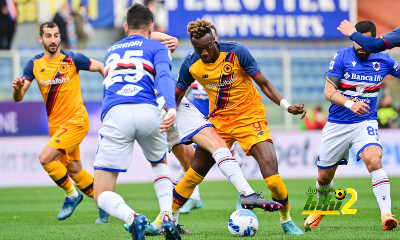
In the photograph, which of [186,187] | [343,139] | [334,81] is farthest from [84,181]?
[334,81]

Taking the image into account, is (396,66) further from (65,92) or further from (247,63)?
(65,92)

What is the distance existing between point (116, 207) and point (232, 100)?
2209 mm

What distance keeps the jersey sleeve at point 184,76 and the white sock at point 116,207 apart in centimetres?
197

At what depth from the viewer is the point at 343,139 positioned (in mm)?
8648

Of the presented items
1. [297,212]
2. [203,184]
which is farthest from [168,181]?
[203,184]

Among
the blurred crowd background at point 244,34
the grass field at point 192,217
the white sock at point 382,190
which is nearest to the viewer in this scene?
the grass field at point 192,217

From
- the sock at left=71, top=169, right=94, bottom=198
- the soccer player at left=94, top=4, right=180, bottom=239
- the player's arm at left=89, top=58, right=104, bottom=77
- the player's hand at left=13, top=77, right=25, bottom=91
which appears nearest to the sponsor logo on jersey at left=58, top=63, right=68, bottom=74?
the player's arm at left=89, top=58, right=104, bottom=77

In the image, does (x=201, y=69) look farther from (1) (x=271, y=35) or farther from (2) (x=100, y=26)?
(1) (x=271, y=35)

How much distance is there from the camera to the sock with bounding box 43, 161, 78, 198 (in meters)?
9.90

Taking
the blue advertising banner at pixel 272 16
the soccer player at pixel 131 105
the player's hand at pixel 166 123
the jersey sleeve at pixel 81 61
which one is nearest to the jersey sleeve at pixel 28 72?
the jersey sleeve at pixel 81 61

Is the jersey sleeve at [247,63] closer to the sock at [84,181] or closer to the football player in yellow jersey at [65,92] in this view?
the football player in yellow jersey at [65,92]

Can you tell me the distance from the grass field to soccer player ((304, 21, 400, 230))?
0.69 m

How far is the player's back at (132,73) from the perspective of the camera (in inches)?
262

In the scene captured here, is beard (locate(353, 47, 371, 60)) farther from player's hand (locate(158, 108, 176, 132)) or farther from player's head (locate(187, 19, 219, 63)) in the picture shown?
player's hand (locate(158, 108, 176, 132))
